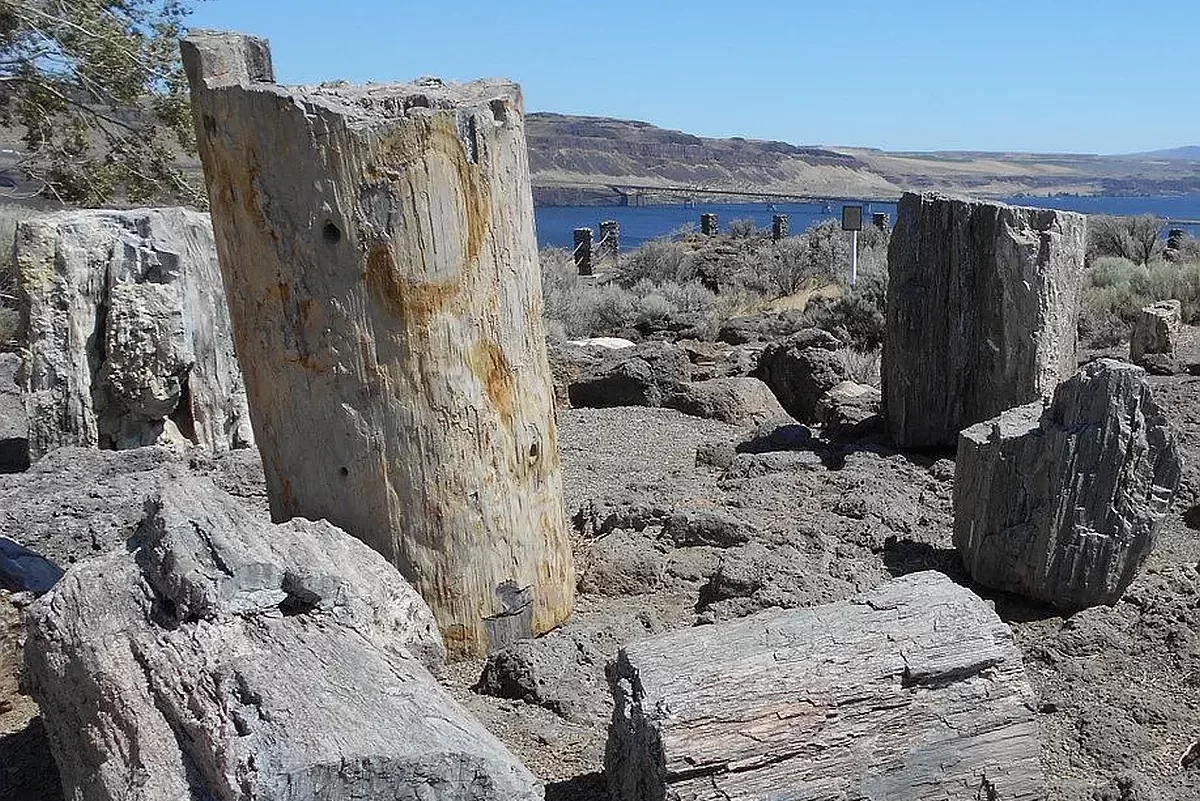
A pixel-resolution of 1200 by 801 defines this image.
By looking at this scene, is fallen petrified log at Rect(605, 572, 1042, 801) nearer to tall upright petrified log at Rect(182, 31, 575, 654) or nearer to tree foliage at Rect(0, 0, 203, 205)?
tall upright petrified log at Rect(182, 31, 575, 654)

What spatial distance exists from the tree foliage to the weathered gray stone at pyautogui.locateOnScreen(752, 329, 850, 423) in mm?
6891

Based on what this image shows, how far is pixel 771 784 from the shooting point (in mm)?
2164

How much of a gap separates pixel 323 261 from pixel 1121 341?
28.7 feet

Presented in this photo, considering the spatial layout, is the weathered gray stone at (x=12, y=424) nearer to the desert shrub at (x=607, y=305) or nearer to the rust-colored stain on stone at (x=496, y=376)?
the rust-colored stain on stone at (x=496, y=376)

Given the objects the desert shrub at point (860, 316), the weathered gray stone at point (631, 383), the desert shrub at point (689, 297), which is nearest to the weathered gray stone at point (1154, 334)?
the desert shrub at point (860, 316)

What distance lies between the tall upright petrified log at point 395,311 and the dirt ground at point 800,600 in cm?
45

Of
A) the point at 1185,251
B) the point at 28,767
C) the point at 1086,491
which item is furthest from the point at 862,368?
the point at 1185,251

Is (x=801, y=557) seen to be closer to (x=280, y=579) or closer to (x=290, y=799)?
(x=280, y=579)

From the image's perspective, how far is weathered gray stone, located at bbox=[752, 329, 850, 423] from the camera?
6.82 m

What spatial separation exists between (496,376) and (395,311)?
369 millimetres

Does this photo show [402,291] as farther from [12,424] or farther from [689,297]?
[689,297]

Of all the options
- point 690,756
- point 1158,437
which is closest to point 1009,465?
point 1158,437

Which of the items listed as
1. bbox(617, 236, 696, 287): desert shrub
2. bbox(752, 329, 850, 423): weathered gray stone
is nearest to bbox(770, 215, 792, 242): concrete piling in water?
bbox(617, 236, 696, 287): desert shrub

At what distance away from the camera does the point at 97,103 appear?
36.6 feet
